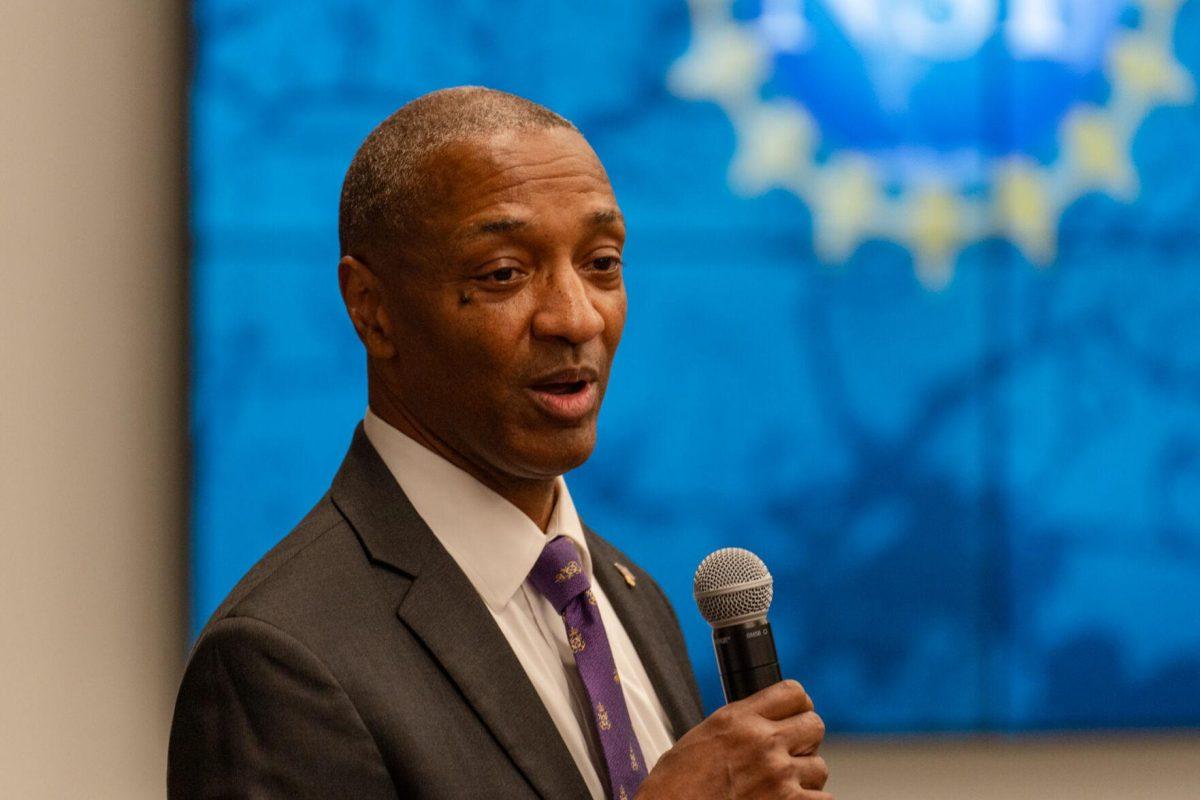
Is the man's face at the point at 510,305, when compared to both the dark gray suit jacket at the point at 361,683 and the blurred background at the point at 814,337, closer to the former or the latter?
the dark gray suit jacket at the point at 361,683

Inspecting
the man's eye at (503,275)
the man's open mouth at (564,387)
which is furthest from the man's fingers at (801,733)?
the man's eye at (503,275)

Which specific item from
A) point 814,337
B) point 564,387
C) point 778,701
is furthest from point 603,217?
point 814,337

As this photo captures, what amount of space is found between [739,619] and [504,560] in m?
0.24

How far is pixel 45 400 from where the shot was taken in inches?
100

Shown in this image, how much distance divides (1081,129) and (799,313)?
2.32 ft

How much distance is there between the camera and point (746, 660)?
1.23 meters

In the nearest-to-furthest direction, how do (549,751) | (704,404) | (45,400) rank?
(549,751), (45,400), (704,404)

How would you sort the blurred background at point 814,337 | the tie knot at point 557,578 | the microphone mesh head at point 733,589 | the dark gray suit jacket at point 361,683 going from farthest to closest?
the blurred background at point 814,337, the tie knot at point 557,578, the microphone mesh head at point 733,589, the dark gray suit jacket at point 361,683

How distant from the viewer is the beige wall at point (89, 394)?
2.51 meters

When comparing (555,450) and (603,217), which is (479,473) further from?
(603,217)

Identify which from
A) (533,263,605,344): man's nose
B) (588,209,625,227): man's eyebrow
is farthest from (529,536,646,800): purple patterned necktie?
(588,209,625,227): man's eyebrow

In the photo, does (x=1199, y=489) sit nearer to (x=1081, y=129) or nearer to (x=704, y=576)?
(x=1081, y=129)

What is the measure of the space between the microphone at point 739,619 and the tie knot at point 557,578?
0.12m

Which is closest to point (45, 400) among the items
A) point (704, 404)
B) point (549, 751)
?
point (704, 404)
